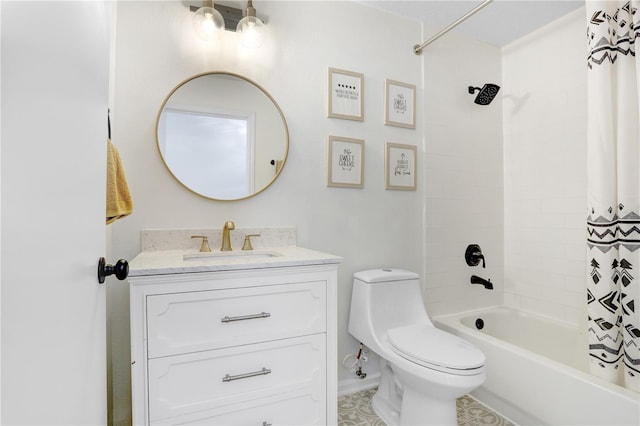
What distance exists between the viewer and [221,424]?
1171mm

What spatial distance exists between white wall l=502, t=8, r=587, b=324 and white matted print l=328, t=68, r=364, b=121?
134cm

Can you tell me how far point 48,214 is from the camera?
404mm

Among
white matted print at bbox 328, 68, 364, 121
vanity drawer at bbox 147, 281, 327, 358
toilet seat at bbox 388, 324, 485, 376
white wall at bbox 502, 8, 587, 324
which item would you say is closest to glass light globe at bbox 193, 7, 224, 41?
white matted print at bbox 328, 68, 364, 121

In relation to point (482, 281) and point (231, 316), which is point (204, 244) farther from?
point (482, 281)

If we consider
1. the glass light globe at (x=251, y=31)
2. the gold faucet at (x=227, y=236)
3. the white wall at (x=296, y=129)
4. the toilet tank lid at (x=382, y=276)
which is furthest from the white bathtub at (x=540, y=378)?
the glass light globe at (x=251, y=31)

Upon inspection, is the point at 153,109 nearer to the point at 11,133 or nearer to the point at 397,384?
the point at 11,133

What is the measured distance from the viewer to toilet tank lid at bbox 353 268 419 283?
1.87m

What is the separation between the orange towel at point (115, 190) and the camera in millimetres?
1105

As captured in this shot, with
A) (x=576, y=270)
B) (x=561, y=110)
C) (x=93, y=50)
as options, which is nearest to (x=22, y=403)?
(x=93, y=50)

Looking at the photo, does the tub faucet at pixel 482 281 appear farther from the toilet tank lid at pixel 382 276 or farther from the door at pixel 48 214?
the door at pixel 48 214

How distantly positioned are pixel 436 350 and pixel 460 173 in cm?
139

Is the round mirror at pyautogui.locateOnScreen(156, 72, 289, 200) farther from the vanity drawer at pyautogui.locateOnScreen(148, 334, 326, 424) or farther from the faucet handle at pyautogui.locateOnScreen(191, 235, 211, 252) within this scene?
the vanity drawer at pyautogui.locateOnScreen(148, 334, 326, 424)

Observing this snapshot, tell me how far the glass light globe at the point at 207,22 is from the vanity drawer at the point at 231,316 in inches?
53.1

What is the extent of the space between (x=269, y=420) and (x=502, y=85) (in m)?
2.83
